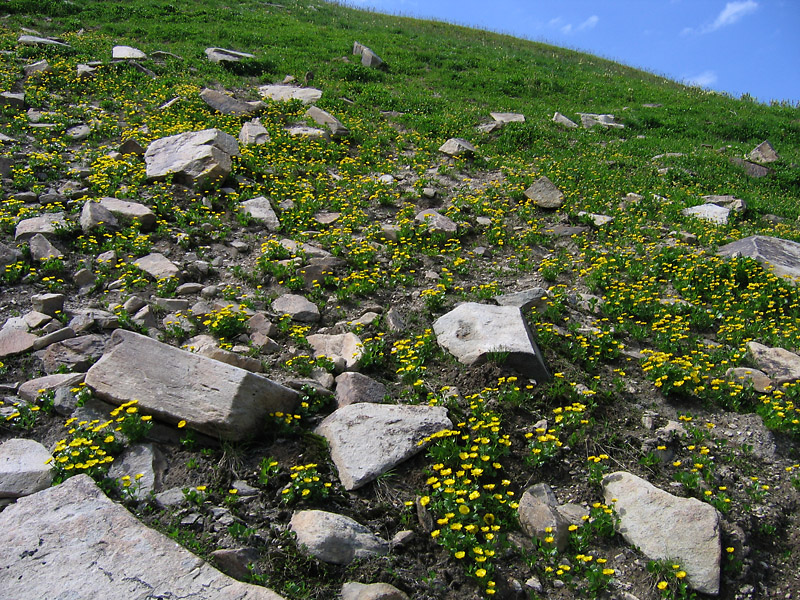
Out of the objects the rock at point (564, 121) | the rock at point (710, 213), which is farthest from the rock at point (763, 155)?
the rock at point (710, 213)

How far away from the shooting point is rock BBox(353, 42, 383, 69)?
2188 centimetres

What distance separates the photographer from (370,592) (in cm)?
399

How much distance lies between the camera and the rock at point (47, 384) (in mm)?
5715

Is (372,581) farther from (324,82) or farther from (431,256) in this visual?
(324,82)

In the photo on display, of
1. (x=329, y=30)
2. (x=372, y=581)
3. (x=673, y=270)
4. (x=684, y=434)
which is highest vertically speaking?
(x=329, y=30)

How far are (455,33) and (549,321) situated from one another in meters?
28.4

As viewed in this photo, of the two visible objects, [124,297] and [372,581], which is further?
[124,297]

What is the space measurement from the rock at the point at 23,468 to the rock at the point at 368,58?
19.9 m

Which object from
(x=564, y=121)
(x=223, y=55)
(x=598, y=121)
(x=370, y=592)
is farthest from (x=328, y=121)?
(x=370, y=592)

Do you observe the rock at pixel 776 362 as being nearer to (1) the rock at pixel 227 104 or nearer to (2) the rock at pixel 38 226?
(2) the rock at pixel 38 226

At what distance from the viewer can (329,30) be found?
85.7 feet

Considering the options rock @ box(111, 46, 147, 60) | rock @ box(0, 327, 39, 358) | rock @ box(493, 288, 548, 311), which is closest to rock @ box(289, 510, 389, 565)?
rock @ box(0, 327, 39, 358)

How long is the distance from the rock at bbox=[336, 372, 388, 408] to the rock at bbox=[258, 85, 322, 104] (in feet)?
42.6

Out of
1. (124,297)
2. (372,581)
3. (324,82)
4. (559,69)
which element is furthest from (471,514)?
(559,69)
